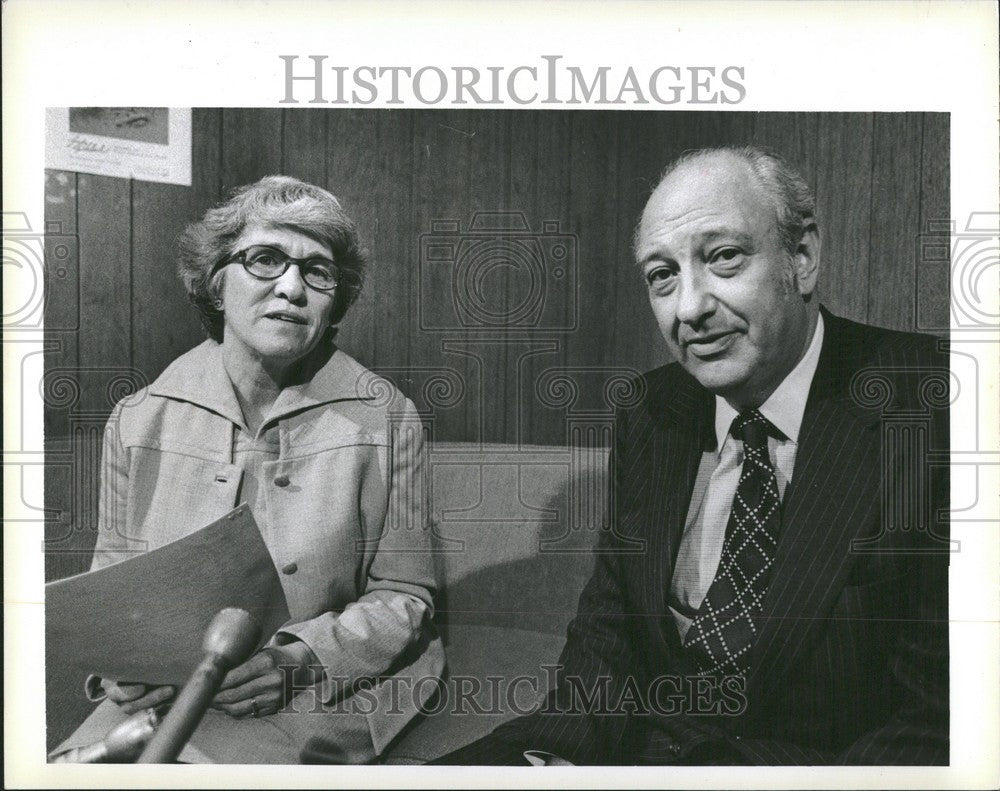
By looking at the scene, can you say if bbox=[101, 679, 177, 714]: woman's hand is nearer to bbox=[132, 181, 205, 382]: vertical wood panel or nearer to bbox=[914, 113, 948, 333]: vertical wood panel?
bbox=[132, 181, 205, 382]: vertical wood panel

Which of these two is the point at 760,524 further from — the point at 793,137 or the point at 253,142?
the point at 253,142

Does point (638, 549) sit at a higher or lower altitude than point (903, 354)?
lower

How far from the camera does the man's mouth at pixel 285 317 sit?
10.8 feet

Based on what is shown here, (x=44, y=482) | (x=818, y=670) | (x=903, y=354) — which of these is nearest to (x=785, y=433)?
(x=903, y=354)

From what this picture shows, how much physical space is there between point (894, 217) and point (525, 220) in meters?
1.05

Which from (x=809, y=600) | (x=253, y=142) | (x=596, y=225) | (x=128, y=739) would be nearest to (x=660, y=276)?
(x=596, y=225)

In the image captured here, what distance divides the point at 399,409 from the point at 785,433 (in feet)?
3.61

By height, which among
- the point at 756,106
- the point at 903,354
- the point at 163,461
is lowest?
the point at 163,461

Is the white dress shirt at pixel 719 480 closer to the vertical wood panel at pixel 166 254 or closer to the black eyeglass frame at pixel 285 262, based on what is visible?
the black eyeglass frame at pixel 285 262

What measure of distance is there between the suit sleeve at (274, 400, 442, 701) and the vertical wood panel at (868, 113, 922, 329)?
54.1 inches

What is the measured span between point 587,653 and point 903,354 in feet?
4.09

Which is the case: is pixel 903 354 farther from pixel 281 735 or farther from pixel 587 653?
pixel 281 735

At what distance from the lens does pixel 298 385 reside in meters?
3.32

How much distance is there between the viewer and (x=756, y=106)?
129 inches
